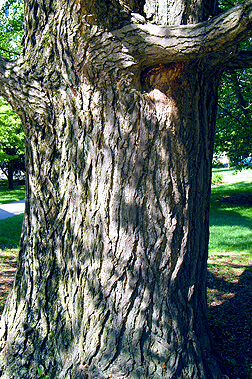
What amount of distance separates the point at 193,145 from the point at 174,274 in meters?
0.99

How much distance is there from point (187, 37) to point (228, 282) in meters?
3.98

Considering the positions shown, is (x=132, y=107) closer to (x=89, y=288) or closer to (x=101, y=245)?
(x=101, y=245)

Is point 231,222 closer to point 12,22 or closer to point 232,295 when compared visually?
point 232,295

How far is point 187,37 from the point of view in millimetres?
2201

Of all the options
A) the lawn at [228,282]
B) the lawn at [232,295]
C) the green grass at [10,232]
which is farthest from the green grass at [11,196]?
the lawn at [232,295]

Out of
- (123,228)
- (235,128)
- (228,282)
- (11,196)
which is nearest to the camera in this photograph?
(123,228)

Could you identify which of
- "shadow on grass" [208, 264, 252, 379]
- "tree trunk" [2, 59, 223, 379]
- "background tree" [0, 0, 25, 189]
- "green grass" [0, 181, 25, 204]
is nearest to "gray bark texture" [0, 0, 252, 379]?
"tree trunk" [2, 59, 223, 379]

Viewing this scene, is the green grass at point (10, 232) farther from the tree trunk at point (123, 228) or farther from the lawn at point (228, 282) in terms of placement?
the tree trunk at point (123, 228)

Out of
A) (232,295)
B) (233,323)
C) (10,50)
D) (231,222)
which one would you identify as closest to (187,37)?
(233,323)

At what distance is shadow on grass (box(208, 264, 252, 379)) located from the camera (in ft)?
9.95

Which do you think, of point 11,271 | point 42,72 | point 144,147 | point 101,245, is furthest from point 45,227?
point 11,271

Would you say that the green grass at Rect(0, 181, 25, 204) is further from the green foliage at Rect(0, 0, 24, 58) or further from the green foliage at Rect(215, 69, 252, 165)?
the green foliage at Rect(215, 69, 252, 165)

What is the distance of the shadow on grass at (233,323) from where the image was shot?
3033mm

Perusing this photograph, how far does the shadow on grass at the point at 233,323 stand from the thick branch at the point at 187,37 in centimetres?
256
